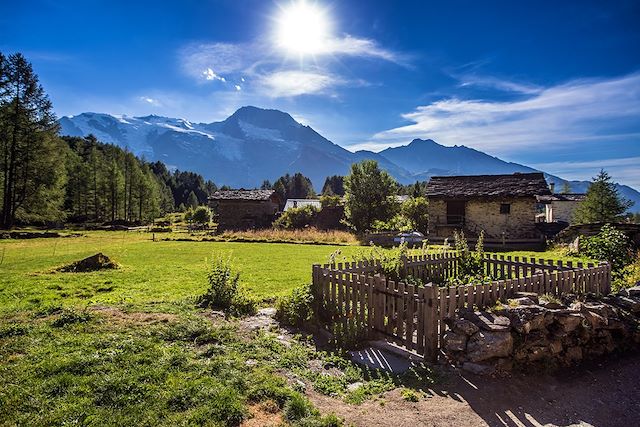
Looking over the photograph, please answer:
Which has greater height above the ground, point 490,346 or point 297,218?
point 297,218

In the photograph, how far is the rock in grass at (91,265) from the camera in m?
14.4

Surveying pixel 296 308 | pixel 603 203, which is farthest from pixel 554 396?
pixel 603 203

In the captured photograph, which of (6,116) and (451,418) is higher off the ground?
(6,116)

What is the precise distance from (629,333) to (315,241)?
78.4ft

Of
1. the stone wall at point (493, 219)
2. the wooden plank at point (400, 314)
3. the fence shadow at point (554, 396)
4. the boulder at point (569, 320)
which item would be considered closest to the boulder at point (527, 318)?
the boulder at point (569, 320)

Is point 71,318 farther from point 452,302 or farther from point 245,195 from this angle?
point 245,195

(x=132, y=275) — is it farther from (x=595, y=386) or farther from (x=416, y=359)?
(x=595, y=386)

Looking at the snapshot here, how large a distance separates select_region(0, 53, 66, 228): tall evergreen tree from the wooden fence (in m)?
45.0

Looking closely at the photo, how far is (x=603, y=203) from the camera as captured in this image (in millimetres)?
41219

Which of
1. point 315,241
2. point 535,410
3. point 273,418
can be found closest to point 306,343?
point 273,418

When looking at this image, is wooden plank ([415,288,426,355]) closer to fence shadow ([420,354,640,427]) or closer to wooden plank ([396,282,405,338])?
wooden plank ([396,282,405,338])

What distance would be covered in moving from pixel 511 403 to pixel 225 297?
20.9ft

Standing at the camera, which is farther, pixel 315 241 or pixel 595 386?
pixel 315 241

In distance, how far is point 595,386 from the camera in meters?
5.46
